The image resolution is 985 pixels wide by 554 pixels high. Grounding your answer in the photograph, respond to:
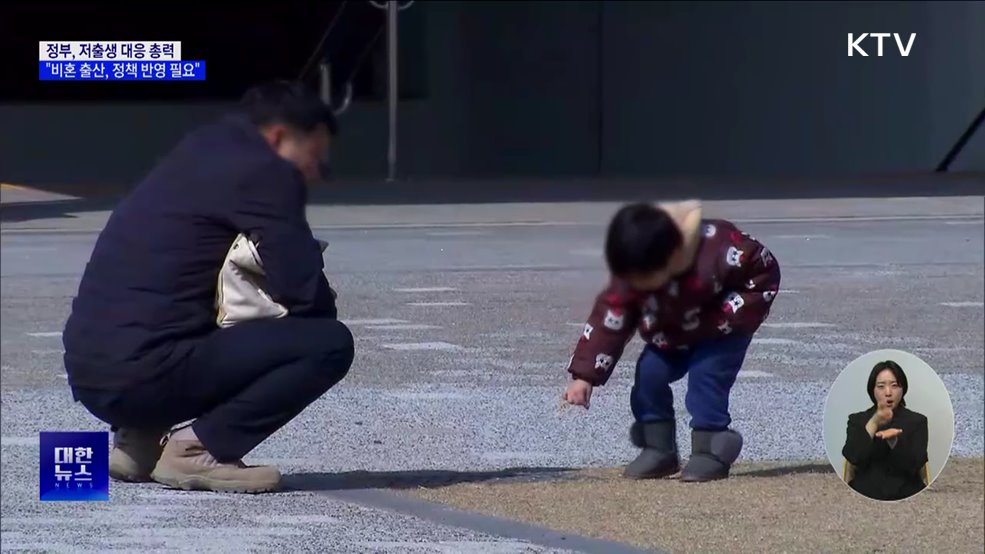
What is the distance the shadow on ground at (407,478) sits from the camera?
5.19m

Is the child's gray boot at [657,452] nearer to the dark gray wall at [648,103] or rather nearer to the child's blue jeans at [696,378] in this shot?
the child's blue jeans at [696,378]

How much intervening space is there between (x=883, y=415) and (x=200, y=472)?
1.85 meters

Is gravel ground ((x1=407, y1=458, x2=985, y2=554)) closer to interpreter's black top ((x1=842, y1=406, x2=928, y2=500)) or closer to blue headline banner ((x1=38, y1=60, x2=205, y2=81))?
interpreter's black top ((x1=842, y1=406, x2=928, y2=500))

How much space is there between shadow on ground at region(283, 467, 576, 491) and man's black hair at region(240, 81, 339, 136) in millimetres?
1173

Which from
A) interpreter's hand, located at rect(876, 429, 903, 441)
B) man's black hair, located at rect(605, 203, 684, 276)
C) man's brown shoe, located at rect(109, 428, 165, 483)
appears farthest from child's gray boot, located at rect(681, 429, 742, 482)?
man's brown shoe, located at rect(109, 428, 165, 483)

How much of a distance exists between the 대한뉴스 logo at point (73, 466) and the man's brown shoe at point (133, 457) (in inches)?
16.0

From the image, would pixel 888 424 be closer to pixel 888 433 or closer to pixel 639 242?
pixel 888 433

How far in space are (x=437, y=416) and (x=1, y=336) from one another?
7.43 ft

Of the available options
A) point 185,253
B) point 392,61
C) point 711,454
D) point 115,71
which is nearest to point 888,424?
point 711,454

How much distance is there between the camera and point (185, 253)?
4477 millimetres

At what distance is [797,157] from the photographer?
19.8ft

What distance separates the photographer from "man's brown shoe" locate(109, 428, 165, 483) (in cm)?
498

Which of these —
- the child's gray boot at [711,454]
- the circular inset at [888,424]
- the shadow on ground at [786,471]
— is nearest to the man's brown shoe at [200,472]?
the child's gray boot at [711,454]

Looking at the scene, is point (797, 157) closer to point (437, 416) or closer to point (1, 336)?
point (437, 416)
